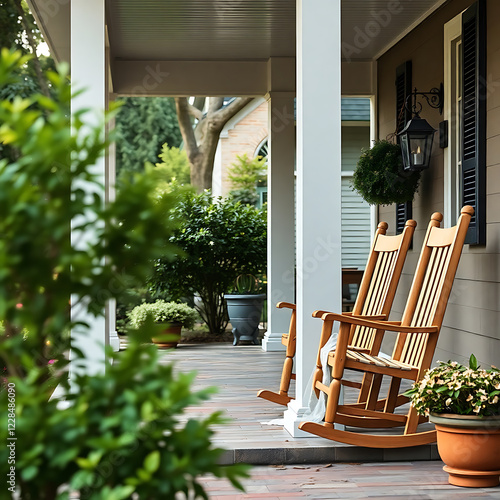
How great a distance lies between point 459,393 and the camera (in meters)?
3.09

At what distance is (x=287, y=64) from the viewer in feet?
23.3

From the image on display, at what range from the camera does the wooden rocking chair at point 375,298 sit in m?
4.26

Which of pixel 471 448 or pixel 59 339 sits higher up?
pixel 59 339

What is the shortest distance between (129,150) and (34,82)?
9.04m

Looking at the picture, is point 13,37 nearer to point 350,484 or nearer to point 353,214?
point 353,214

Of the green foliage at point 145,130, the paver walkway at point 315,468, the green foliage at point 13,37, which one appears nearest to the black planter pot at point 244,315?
the paver walkway at point 315,468

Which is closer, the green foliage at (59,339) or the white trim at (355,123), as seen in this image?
the green foliage at (59,339)

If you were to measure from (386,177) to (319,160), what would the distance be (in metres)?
1.97

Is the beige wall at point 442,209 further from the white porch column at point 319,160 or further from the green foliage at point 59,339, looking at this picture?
the green foliage at point 59,339

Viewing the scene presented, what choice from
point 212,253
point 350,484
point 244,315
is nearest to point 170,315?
point 244,315

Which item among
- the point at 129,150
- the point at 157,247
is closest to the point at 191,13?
the point at 157,247

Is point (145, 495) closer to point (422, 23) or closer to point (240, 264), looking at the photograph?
point (422, 23)

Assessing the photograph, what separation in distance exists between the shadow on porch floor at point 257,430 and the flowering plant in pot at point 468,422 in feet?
1.37

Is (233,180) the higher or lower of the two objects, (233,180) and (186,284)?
the higher
